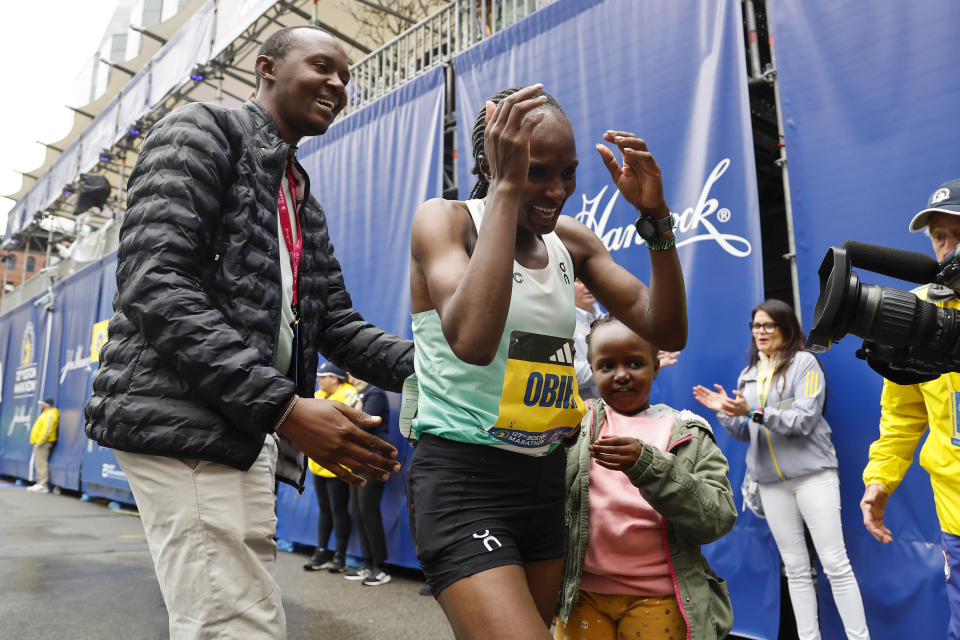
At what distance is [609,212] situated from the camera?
4492mm

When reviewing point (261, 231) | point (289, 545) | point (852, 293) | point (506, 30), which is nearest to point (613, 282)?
point (852, 293)

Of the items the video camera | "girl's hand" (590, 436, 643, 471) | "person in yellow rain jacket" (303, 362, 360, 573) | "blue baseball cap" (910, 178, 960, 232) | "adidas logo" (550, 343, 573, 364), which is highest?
"blue baseball cap" (910, 178, 960, 232)

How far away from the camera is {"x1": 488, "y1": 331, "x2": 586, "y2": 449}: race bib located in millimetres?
1396

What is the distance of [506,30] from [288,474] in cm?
472

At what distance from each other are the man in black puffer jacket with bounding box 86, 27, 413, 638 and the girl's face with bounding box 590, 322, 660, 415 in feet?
3.35

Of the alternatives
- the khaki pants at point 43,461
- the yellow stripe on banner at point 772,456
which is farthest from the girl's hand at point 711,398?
the khaki pants at point 43,461

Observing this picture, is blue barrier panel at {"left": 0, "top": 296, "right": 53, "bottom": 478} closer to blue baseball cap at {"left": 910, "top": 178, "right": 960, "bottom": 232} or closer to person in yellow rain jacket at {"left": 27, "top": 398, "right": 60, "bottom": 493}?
person in yellow rain jacket at {"left": 27, "top": 398, "right": 60, "bottom": 493}

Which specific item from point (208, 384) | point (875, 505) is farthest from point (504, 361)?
point (875, 505)

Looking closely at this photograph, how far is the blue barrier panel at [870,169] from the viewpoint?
127 inches

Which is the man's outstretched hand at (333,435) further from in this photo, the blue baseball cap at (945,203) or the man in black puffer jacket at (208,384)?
the blue baseball cap at (945,203)

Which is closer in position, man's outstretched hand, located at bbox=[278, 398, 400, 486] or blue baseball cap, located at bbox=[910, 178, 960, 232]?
man's outstretched hand, located at bbox=[278, 398, 400, 486]

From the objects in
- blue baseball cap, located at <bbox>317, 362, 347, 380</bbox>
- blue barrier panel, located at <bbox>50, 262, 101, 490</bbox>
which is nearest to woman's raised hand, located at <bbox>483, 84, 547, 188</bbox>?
blue baseball cap, located at <bbox>317, 362, 347, 380</bbox>

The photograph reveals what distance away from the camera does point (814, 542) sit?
3.35 meters

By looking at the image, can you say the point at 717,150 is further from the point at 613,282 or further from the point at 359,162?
the point at 359,162
